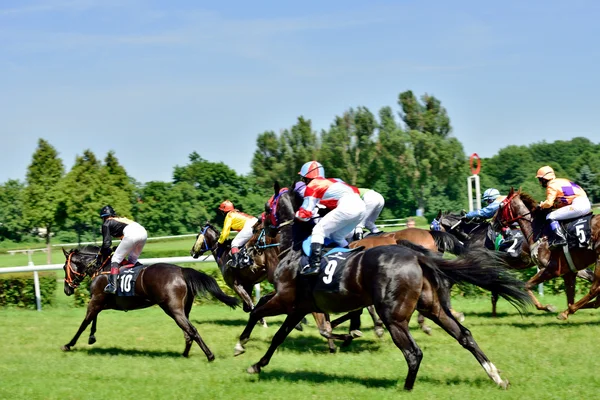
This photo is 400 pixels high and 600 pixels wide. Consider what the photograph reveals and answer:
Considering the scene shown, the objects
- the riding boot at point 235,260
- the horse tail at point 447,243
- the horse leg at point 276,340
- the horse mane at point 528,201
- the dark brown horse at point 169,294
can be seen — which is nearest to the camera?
the horse leg at point 276,340

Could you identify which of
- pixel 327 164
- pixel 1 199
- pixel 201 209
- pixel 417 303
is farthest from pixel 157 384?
pixel 1 199

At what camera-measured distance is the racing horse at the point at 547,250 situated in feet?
29.6

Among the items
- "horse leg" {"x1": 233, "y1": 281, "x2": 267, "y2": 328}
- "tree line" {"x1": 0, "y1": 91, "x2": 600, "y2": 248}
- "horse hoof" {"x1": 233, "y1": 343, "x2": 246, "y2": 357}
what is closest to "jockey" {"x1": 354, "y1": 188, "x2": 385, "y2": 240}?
"horse leg" {"x1": 233, "y1": 281, "x2": 267, "y2": 328}

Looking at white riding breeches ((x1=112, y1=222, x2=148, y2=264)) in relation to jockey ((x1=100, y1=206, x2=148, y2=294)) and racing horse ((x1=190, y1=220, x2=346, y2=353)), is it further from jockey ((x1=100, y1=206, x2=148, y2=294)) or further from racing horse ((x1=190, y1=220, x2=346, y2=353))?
racing horse ((x1=190, y1=220, x2=346, y2=353))

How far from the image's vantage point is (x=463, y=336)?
613cm

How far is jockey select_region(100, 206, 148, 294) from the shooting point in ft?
28.7

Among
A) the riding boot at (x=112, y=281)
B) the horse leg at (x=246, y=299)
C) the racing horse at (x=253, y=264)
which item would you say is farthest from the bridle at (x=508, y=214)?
the riding boot at (x=112, y=281)

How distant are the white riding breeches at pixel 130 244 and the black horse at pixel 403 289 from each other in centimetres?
273

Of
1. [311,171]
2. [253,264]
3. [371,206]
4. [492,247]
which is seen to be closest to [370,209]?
[371,206]

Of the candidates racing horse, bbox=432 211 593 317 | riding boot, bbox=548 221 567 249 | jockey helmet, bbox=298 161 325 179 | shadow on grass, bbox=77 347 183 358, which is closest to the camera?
jockey helmet, bbox=298 161 325 179

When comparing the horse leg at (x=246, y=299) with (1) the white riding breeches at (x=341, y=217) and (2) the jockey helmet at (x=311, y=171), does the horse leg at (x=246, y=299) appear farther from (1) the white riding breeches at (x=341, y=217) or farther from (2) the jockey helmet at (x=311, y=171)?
(1) the white riding breeches at (x=341, y=217)

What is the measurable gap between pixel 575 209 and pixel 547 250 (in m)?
0.80

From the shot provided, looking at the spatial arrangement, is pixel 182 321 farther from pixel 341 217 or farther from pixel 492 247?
pixel 492 247

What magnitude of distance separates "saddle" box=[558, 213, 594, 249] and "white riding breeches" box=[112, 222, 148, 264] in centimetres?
543
